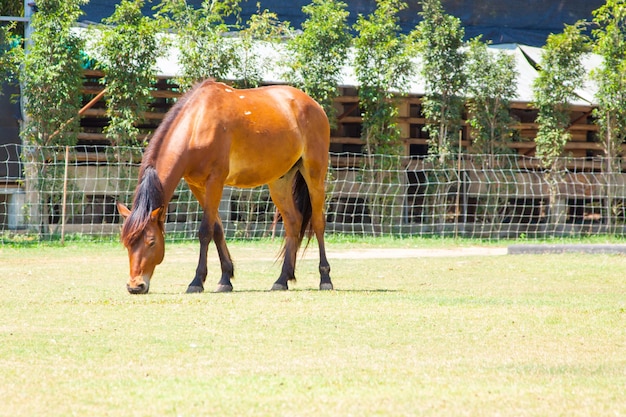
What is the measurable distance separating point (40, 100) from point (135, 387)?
1372 cm

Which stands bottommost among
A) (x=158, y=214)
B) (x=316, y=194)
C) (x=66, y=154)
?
(x=158, y=214)

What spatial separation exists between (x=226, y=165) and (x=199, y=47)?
9409 millimetres

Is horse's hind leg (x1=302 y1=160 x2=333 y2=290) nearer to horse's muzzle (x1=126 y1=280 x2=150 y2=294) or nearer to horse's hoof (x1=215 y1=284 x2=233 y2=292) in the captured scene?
horse's hoof (x1=215 y1=284 x2=233 y2=292)

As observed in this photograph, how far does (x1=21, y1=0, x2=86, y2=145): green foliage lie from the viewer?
17.6 meters

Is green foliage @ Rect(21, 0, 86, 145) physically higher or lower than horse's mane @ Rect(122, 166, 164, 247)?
higher

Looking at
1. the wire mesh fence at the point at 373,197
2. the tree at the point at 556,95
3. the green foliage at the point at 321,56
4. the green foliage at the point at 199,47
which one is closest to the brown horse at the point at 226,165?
the wire mesh fence at the point at 373,197

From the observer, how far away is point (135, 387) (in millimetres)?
4766

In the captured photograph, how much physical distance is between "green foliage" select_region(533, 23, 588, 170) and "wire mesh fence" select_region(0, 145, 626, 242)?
1.85 ft

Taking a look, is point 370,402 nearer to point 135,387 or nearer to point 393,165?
point 135,387

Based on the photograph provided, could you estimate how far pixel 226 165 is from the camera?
31.3ft

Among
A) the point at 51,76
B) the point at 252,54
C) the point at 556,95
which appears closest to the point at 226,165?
the point at 51,76

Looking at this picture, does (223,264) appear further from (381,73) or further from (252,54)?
(381,73)

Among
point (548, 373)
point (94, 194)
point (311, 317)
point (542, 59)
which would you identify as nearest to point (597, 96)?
point (542, 59)

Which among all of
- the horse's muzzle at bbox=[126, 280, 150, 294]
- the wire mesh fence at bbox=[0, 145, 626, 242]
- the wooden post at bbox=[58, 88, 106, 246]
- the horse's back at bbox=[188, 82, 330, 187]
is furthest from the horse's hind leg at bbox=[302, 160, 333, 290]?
the wire mesh fence at bbox=[0, 145, 626, 242]
